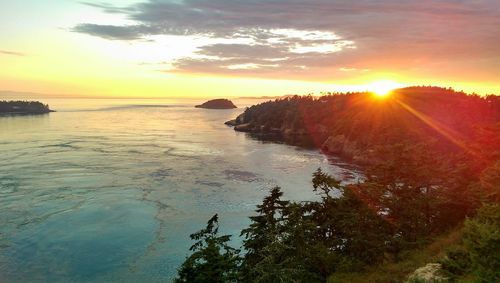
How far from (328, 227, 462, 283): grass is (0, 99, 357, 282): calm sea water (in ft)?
42.6

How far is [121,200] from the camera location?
4516 centimetres

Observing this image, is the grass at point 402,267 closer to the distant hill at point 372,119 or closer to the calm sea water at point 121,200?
the calm sea water at point 121,200

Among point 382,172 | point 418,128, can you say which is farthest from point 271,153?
point 382,172

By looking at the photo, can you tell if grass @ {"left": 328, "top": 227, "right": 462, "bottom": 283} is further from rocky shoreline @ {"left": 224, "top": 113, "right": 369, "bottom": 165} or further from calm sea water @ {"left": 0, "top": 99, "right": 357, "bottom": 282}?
rocky shoreline @ {"left": 224, "top": 113, "right": 369, "bottom": 165}

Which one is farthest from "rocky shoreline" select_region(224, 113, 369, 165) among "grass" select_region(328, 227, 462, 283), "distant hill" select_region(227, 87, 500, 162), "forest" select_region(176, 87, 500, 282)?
"grass" select_region(328, 227, 462, 283)

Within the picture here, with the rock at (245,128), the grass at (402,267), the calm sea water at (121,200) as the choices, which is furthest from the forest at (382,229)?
the rock at (245,128)

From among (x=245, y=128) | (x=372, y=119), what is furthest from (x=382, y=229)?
(x=245, y=128)

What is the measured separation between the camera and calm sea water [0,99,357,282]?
2963 centimetres

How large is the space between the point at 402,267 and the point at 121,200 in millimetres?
32993

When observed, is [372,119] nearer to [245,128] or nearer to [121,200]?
[245,128]

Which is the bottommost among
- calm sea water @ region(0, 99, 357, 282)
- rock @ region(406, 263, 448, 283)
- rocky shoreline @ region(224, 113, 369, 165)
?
calm sea water @ region(0, 99, 357, 282)

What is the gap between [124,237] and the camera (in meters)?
34.6

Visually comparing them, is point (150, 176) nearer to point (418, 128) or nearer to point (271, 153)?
point (271, 153)

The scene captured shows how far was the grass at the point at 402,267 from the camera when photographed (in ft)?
A: 66.9
